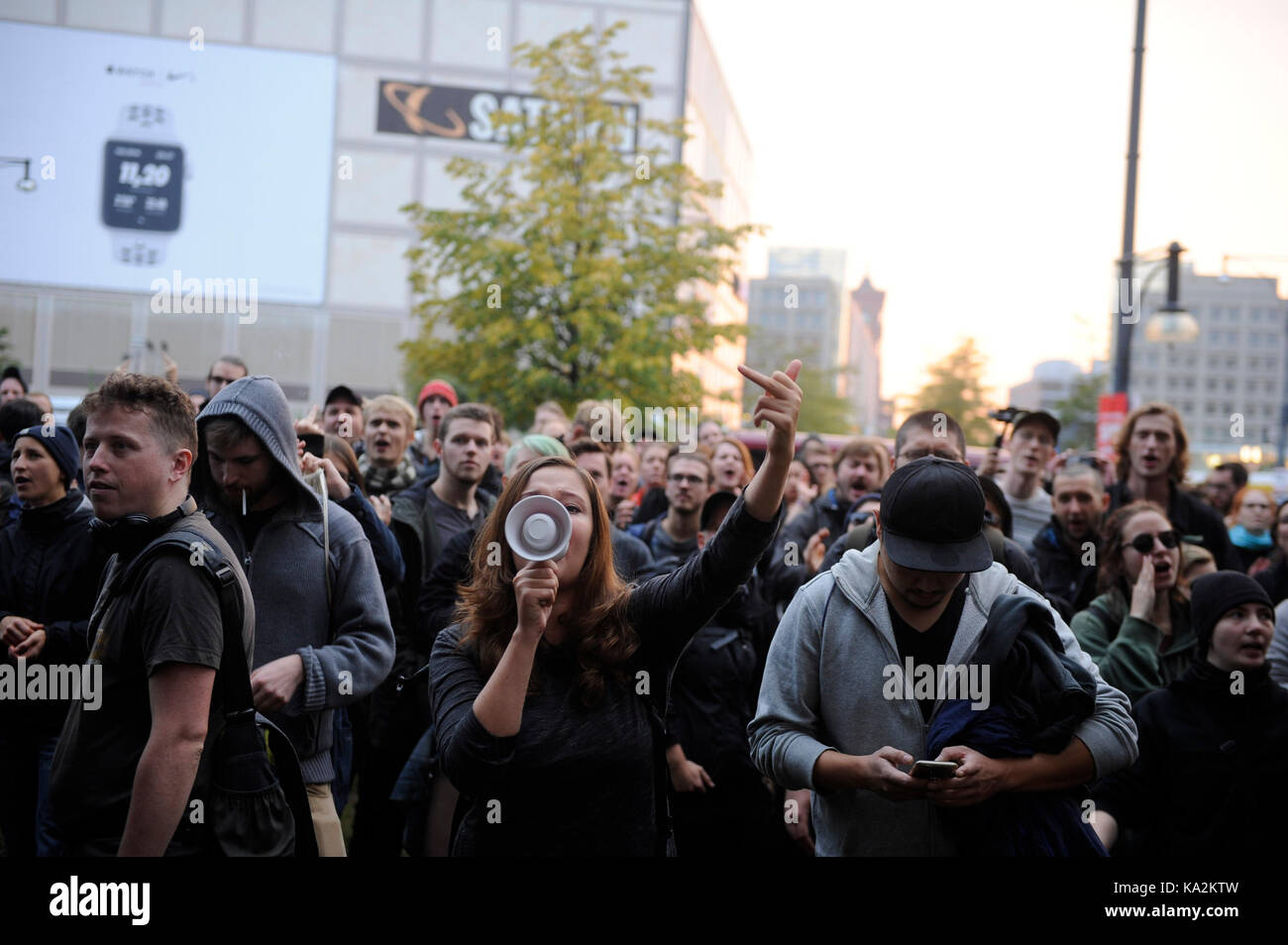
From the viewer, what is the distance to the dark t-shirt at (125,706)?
2.60m

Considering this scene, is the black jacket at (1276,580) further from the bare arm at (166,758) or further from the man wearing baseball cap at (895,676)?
the bare arm at (166,758)

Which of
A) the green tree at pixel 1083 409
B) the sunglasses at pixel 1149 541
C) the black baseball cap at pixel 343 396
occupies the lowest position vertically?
the sunglasses at pixel 1149 541

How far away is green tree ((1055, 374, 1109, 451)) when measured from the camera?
3891 centimetres

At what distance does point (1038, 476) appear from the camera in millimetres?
6605

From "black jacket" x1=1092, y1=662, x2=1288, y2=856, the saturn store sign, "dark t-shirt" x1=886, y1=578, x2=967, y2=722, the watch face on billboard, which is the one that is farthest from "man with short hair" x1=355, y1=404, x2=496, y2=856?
the saturn store sign

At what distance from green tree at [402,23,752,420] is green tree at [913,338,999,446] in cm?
4008

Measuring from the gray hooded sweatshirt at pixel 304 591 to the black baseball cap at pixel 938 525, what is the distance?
5.86 feet

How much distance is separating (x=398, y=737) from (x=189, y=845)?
2.32 meters

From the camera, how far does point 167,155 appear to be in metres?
32.0

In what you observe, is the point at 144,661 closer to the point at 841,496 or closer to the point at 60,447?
the point at 60,447

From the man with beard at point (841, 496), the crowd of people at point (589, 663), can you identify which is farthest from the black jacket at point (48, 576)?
the man with beard at point (841, 496)

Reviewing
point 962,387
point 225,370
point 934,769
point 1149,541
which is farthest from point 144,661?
point 962,387
